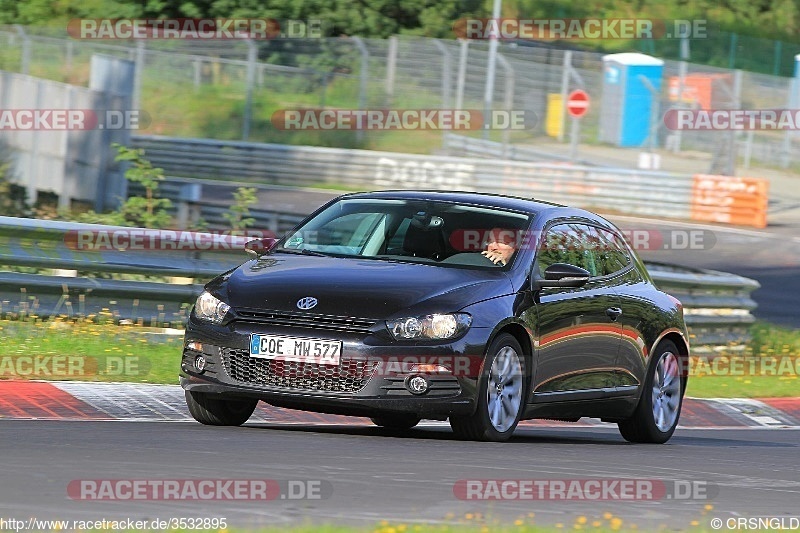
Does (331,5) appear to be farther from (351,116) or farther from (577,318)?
(577,318)

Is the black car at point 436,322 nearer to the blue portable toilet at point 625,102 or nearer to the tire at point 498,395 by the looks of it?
the tire at point 498,395

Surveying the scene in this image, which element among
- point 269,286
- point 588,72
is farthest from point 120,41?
point 269,286

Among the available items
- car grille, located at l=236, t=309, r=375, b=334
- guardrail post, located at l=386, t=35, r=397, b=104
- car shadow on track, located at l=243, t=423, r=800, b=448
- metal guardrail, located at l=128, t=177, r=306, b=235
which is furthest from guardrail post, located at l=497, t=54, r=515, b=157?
car grille, located at l=236, t=309, r=375, b=334

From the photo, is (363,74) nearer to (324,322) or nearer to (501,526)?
(324,322)

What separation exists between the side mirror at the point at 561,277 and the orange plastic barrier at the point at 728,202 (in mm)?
27419

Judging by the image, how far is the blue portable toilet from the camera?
3966cm

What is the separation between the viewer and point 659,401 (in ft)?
39.6

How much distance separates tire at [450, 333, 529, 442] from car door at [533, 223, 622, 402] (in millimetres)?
201

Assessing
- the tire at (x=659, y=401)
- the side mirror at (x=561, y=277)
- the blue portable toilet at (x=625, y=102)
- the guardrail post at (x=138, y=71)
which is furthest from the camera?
the blue portable toilet at (x=625, y=102)

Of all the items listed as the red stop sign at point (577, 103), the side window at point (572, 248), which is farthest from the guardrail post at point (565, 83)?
the side window at point (572, 248)

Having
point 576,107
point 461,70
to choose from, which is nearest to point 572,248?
point 576,107

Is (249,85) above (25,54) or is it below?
below

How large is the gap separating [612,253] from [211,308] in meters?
3.21

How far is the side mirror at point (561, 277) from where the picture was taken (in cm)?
1035
